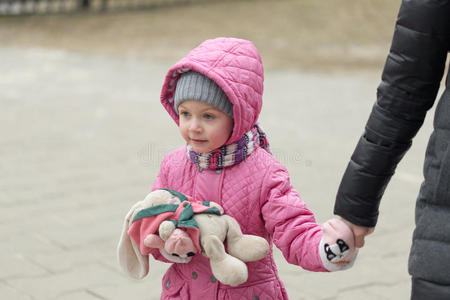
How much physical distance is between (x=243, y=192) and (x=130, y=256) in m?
0.46

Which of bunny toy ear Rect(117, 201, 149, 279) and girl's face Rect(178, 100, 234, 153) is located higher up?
girl's face Rect(178, 100, 234, 153)

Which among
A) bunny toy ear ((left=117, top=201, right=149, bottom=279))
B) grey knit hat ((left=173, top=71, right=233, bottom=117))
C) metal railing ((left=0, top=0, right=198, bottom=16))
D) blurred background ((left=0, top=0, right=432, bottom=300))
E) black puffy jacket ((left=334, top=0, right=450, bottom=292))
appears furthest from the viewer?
metal railing ((left=0, top=0, right=198, bottom=16))

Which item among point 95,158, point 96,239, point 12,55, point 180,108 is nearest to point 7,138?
point 95,158

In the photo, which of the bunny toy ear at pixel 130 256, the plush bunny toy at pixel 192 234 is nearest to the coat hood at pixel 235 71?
the plush bunny toy at pixel 192 234

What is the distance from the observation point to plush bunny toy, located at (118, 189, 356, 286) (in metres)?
2.49

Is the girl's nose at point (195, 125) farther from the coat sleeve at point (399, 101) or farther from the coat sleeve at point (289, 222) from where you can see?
the coat sleeve at point (399, 101)

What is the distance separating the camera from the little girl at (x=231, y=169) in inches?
101

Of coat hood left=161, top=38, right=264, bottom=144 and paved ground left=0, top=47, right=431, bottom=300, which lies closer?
coat hood left=161, top=38, right=264, bottom=144

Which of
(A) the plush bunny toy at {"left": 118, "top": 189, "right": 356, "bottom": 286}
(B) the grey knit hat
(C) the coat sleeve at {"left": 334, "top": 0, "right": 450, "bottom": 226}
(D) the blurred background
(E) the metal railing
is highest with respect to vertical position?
Result: (C) the coat sleeve at {"left": 334, "top": 0, "right": 450, "bottom": 226}

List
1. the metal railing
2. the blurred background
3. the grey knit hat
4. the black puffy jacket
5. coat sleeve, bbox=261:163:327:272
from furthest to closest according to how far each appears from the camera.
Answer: the metal railing, the blurred background, the grey knit hat, coat sleeve, bbox=261:163:327:272, the black puffy jacket

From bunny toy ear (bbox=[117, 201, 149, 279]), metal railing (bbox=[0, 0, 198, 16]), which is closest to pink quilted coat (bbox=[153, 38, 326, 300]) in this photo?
bunny toy ear (bbox=[117, 201, 149, 279])

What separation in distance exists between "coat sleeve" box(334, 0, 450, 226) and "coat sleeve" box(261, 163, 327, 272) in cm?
36

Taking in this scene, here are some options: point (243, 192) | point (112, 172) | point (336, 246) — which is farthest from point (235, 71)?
point (112, 172)

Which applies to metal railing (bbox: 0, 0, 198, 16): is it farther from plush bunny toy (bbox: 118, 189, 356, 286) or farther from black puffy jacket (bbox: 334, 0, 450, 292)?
black puffy jacket (bbox: 334, 0, 450, 292)
